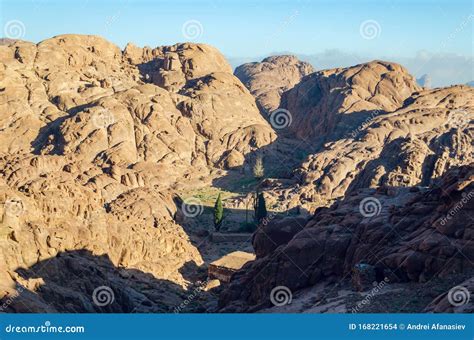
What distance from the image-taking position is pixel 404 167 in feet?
280

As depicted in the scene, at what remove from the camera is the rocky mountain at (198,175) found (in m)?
40.1

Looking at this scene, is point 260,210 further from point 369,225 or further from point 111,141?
point 369,225

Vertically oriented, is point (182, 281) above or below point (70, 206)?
below

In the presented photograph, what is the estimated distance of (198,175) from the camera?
3819 inches

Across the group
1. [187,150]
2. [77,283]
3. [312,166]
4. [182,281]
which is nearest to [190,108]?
[187,150]

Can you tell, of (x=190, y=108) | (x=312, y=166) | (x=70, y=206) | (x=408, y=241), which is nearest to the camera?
(x=408, y=241)

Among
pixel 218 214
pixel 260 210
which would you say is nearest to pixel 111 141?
pixel 218 214

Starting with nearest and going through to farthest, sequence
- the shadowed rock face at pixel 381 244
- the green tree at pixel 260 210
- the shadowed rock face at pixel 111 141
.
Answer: the shadowed rock face at pixel 381 244
the shadowed rock face at pixel 111 141
the green tree at pixel 260 210

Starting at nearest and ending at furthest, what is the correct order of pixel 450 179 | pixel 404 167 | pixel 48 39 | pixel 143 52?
pixel 450 179 < pixel 404 167 < pixel 48 39 < pixel 143 52

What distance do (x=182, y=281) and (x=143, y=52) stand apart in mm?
84601

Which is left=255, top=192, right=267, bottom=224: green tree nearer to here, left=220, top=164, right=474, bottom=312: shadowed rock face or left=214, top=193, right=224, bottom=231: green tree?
left=214, top=193, right=224, bottom=231: green tree

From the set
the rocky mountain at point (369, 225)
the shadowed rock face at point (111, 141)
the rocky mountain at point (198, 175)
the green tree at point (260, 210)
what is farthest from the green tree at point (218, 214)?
the rocky mountain at point (369, 225)

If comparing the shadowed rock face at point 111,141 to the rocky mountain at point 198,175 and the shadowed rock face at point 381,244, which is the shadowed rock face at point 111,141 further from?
the shadowed rock face at point 381,244

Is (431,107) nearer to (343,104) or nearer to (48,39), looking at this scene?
(343,104)
